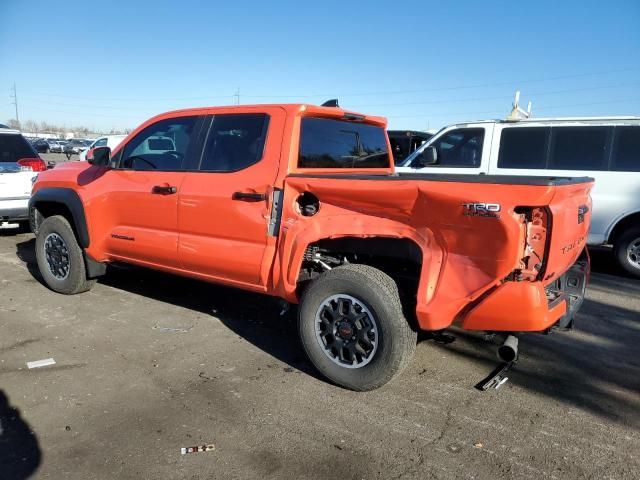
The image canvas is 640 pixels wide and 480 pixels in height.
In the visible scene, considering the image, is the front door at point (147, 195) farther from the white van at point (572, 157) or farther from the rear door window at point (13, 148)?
the rear door window at point (13, 148)

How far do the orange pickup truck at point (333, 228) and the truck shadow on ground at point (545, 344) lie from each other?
537 millimetres

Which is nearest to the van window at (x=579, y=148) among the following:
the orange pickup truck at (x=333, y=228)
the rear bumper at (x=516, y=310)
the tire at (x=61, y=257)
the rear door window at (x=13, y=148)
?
the orange pickup truck at (x=333, y=228)

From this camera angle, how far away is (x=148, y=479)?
2557 millimetres

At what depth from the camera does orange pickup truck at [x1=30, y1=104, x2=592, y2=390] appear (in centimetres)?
293

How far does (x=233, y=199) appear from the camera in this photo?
3.98 m

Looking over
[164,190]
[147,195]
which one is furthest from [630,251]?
[147,195]

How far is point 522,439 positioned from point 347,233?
162cm

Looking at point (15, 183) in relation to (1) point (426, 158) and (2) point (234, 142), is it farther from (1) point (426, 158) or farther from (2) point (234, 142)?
(1) point (426, 158)

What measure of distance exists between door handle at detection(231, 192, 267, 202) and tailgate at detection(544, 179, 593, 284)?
1.99 m

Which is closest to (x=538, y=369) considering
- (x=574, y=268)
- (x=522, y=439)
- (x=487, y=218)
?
(x=574, y=268)

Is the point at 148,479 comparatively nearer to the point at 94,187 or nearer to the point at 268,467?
the point at 268,467

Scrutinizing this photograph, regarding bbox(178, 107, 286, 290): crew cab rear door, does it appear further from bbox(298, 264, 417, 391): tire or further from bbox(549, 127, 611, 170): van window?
bbox(549, 127, 611, 170): van window

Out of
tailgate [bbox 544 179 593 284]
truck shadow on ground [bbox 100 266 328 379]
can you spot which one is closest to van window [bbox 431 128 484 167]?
truck shadow on ground [bbox 100 266 328 379]

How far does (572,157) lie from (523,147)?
688mm
